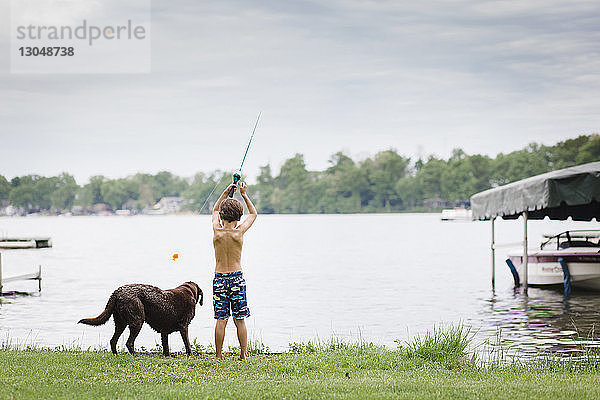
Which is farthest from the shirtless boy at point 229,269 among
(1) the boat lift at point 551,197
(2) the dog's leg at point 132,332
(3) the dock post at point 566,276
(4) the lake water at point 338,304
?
(3) the dock post at point 566,276

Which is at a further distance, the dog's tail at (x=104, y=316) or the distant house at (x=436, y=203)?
the distant house at (x=436, y=203)

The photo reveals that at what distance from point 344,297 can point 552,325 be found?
10.3 metres

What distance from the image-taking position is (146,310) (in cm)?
1054

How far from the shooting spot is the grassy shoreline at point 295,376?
315 inches

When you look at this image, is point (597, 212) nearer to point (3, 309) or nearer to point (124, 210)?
point (3, 309)

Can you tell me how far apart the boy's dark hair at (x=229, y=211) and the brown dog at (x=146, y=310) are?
1548mm

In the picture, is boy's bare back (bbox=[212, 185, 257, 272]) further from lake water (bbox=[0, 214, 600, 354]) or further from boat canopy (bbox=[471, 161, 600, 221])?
boat canopy (bbox=[471, 161, 600, 221])

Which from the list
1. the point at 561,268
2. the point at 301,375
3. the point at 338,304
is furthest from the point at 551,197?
the point at 301,375

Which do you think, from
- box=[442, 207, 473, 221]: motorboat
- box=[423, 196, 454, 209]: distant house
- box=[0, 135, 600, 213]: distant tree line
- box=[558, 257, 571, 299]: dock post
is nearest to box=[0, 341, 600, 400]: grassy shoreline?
box=[558, 257, 571, 299]: dock post

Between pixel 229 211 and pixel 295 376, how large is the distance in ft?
8.04

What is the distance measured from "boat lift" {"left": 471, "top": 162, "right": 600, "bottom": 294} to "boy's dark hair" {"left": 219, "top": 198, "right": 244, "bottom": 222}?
1063 centimetres

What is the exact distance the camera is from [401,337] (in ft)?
54.0

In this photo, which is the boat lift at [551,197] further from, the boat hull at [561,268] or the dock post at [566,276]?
the boat hull at [561,268]

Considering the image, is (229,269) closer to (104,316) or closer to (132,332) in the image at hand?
(132,332)
